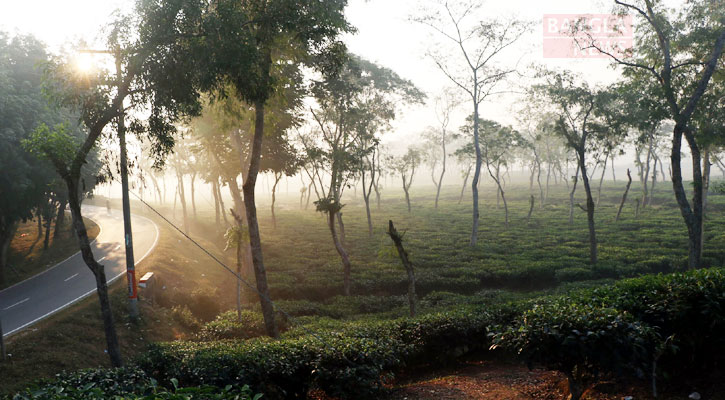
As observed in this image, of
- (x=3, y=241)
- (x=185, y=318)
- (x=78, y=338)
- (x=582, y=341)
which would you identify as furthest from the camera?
(x=3, y=241)

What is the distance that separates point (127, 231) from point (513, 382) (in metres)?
15.6

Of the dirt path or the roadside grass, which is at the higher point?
the dirt path

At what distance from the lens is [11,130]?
1919cm

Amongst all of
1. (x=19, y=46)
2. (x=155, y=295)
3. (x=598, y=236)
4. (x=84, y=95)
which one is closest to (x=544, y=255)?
(x=598, y=236)

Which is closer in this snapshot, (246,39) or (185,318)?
(246,39)

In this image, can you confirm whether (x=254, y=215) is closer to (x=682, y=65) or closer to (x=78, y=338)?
(x=78, y=338)

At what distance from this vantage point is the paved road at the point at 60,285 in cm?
1730

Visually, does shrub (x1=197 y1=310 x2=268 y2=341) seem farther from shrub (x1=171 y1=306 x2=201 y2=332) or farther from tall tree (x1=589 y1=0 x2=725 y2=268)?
tall tree (x1=589 y1=0 x2=725 y2=268)

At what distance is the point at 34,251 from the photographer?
3027 cm

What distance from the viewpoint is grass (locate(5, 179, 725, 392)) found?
1435cm

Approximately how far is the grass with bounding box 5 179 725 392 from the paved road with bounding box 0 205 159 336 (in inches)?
62.1

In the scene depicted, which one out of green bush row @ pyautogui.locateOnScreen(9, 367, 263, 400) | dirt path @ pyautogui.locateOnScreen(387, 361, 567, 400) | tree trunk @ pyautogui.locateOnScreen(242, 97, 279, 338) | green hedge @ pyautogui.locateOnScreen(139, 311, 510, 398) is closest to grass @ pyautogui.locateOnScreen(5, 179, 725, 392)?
tree trunk @ pyautogui.locateOnScreen(242, 97, 279, 338)

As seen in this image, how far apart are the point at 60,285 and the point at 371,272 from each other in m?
17.3

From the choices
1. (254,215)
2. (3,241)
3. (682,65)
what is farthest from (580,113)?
(3,241)
